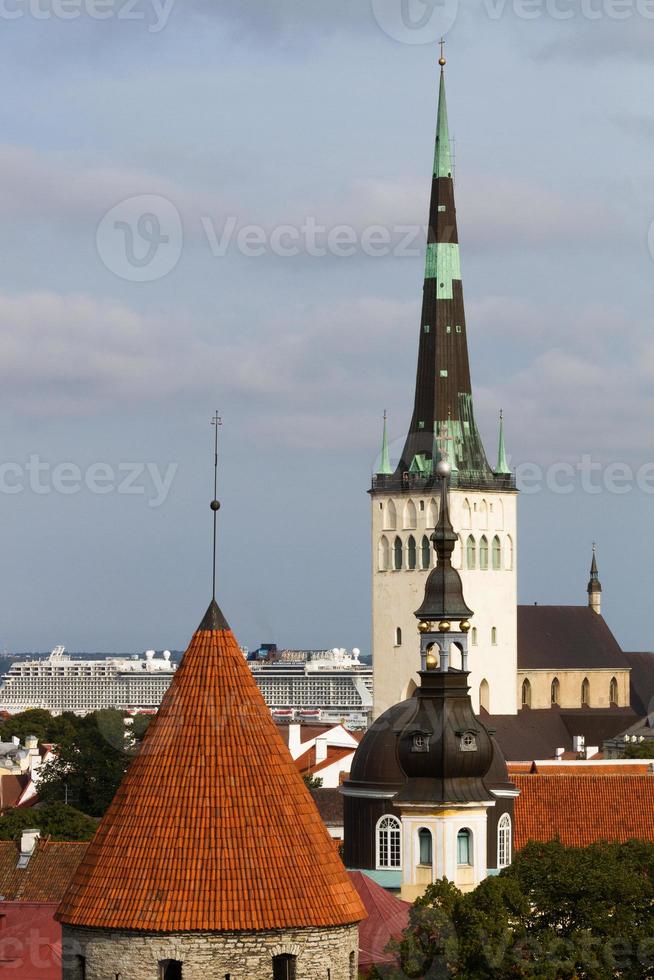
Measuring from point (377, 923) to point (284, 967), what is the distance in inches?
697

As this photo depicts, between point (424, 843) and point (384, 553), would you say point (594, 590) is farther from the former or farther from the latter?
point (424, 843)

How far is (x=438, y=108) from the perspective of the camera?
343 ft

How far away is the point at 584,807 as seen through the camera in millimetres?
66938

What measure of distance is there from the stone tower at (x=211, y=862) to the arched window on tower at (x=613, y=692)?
10369 cm

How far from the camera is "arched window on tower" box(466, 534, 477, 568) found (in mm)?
104750

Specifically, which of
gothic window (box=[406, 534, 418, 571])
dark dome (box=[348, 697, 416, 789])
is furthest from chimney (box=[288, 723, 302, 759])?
dark dome (box=[348, 697, 416, 789])

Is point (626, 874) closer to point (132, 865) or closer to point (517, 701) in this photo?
A: point (132, 865)

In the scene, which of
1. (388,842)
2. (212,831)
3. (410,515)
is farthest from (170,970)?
(410,515)

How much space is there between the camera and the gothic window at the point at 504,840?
53.9m

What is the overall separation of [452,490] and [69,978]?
3216 inches

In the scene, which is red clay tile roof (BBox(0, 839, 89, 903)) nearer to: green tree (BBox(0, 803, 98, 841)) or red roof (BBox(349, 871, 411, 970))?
green tree (BBox(0, 803, 98, 841))

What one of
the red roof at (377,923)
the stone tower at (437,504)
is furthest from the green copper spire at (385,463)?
the red roof at (377,923)

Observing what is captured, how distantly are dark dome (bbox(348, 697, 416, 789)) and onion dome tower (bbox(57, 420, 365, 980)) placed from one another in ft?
106

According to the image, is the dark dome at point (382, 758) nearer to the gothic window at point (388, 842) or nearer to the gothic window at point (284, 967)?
the gothic window at point (388, 842)
